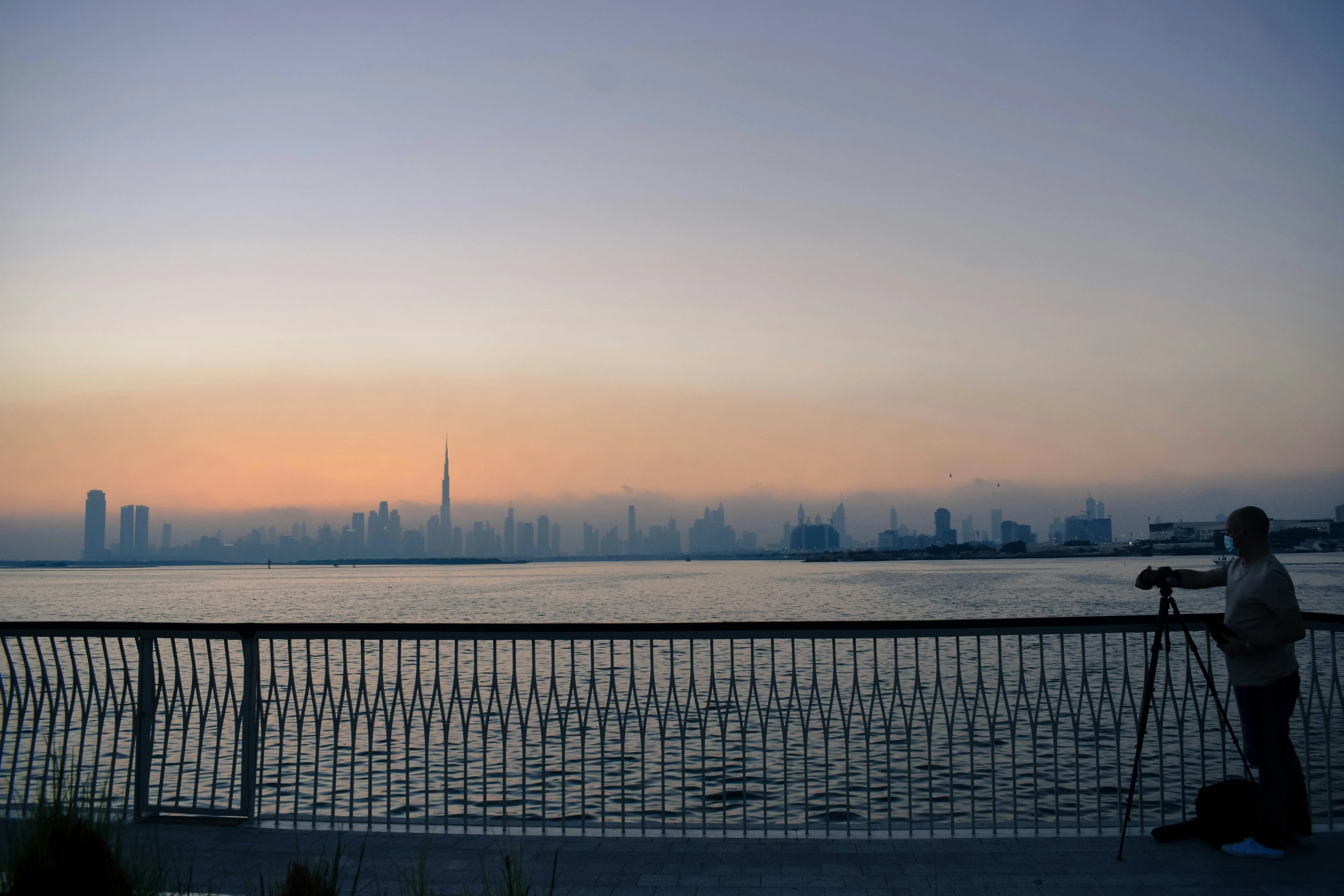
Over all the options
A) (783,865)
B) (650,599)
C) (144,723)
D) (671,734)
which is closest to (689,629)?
(783,865)

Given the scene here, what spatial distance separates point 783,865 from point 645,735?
6.99ft

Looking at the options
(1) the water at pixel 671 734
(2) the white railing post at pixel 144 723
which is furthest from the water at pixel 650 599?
(2) the white railing post at pixel 144 723

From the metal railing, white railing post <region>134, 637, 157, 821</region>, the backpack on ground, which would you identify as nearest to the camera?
the metal railing

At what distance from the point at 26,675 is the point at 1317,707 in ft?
71.6

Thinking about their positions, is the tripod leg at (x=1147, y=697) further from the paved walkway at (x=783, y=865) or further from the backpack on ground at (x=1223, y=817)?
the backpack on ground at (x=1223, y=817)

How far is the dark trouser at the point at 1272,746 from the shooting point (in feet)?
15.6

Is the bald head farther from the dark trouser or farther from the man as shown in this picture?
the dark trouser

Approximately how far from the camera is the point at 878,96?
58.2 feet

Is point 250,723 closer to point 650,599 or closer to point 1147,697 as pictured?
point 1147,697

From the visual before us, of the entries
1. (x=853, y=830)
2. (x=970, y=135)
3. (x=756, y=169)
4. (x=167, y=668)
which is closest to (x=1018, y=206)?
(x=970, y=135)

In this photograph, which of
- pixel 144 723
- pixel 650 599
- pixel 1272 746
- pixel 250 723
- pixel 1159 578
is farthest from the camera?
pixel 650 599

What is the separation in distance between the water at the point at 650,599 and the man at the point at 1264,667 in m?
21.7

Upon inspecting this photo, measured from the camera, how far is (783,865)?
15.8ft

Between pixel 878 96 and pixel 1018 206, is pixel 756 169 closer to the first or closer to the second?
pixel 878 96
